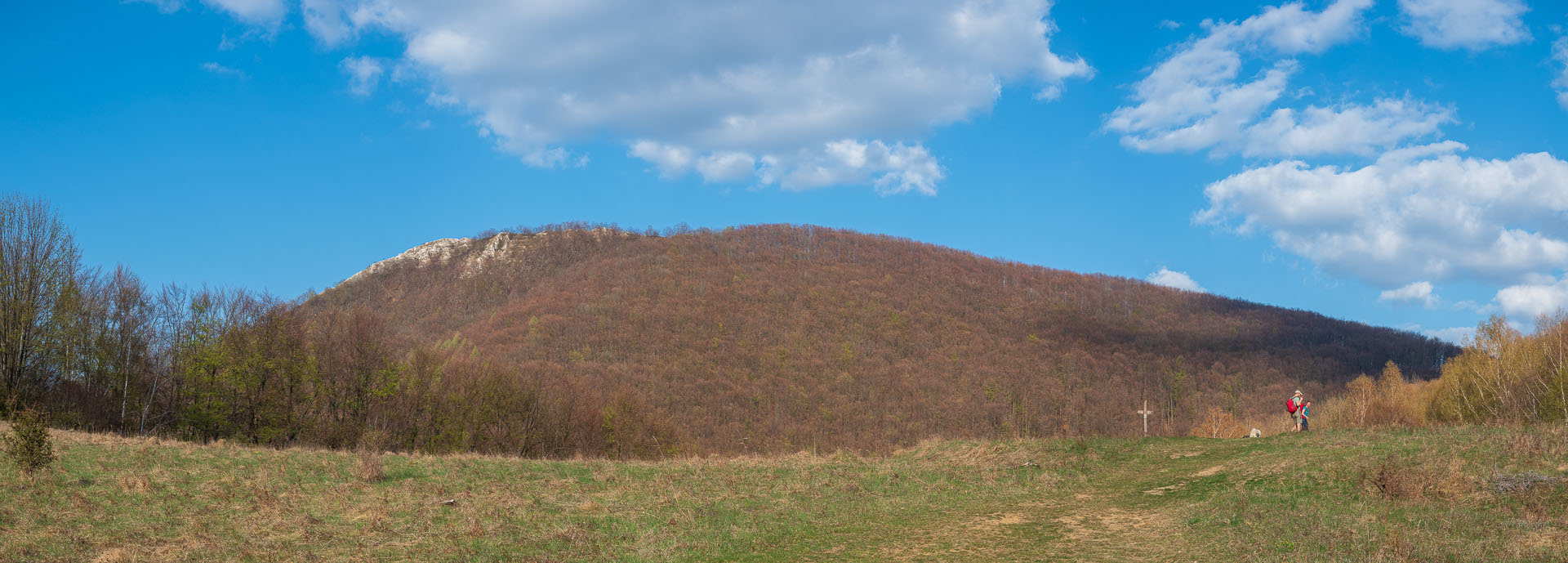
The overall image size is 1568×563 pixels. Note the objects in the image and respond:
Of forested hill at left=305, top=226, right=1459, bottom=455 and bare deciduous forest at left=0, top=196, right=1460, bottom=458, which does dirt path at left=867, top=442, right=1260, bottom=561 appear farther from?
forested hill at left=305, top=226, right=1459, bottom=455

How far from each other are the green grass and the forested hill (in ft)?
224

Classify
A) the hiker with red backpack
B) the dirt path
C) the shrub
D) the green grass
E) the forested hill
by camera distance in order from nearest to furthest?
1. the green grass
2. the dirt path
3. the shrub
4. the hiker with red backpack
5. the forested hill

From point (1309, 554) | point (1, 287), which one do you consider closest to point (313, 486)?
point (1309, 554)

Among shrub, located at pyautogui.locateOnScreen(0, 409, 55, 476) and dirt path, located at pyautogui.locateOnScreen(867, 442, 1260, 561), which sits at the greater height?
shrub, located at pyautogui.locateOnScreen(0, 409, 55, 476)

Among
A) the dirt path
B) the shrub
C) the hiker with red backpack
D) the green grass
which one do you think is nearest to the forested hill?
the green grass

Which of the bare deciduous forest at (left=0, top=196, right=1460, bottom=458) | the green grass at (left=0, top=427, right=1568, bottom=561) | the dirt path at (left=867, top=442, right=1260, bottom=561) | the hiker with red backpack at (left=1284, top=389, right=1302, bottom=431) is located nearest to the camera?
the green grass at (left=0, top=427, right=1568, bottom=561)

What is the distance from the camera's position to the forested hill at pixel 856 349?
129 m

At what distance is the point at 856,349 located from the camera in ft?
532

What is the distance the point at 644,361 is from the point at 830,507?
5062 inches

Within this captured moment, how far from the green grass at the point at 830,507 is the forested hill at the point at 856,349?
224 feet

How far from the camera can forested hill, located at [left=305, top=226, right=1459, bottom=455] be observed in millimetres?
128625

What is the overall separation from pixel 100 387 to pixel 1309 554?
54.5m

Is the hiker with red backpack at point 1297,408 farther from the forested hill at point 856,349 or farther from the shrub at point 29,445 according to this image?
the forested hill at point 856,349

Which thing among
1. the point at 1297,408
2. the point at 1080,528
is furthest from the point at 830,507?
the point at 1297,408
